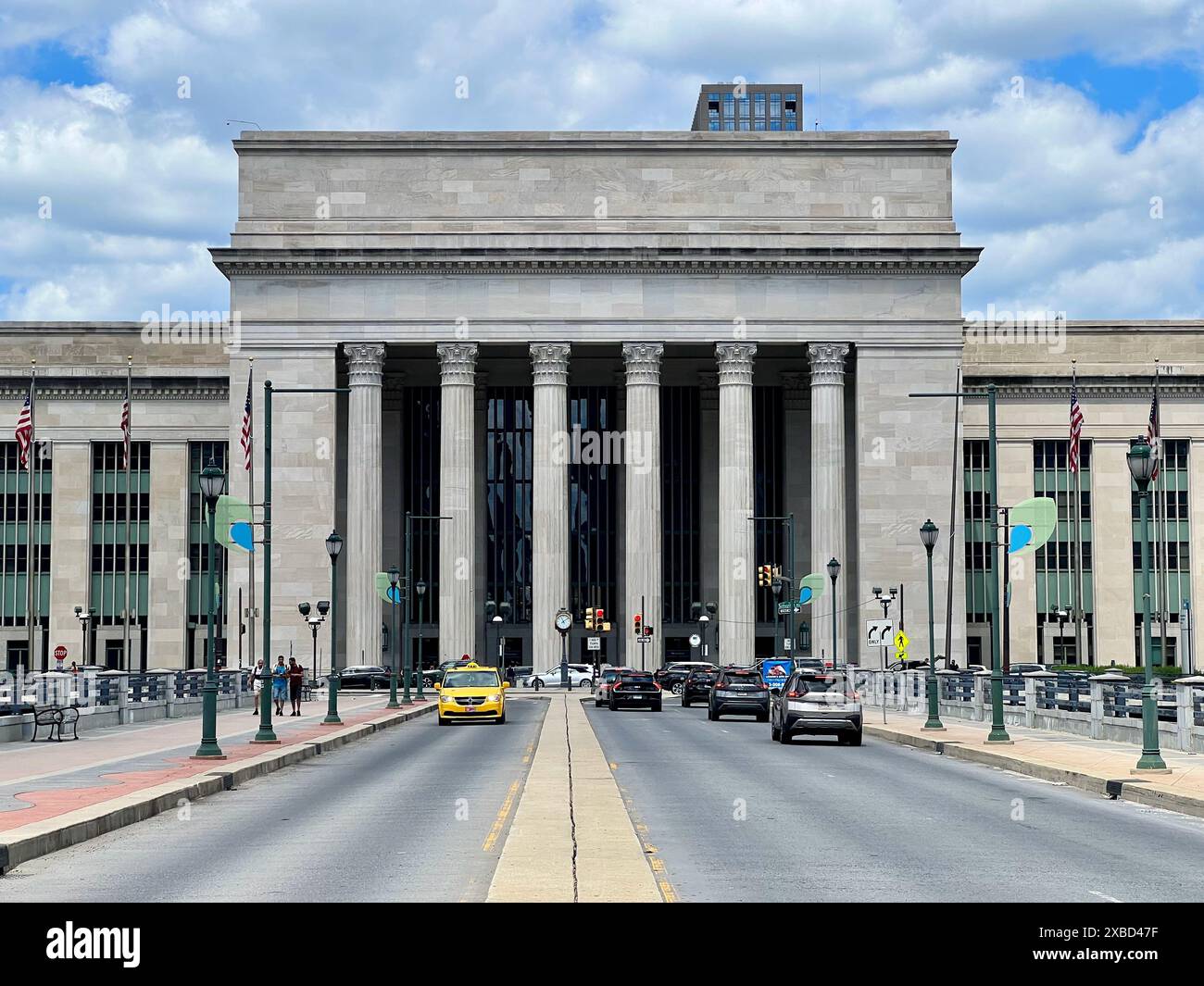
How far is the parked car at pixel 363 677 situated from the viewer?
81.4 m

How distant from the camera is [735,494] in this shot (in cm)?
8781

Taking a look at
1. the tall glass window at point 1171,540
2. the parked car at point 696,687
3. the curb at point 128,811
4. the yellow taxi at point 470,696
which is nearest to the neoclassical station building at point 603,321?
the tall glass window at point 1171,540

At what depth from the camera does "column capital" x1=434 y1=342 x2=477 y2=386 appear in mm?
88562

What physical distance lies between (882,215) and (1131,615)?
28507mm

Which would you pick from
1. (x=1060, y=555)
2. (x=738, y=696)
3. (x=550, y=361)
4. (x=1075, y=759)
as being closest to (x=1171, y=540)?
(x=1060, y=555)

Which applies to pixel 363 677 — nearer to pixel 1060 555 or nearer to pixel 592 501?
pixel 592 501

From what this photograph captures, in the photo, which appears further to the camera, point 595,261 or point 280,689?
point 595,261

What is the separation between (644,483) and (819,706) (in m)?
50.1

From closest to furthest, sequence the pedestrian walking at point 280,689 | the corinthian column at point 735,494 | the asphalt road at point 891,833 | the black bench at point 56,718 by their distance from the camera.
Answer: the asphalt road at point 891,833 < the black bench at point 56,718 < the pedestrian walking at point 280,689 < the corinthian column at point 735,494

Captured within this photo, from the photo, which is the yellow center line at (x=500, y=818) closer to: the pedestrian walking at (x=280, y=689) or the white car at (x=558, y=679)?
the pedestrian walking at (x=280, y=689)

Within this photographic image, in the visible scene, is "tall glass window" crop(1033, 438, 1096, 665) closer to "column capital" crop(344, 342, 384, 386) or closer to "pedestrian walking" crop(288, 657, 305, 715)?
"column capital" crop(344, 342, 384, 386)

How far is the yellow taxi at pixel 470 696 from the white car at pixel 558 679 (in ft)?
112
